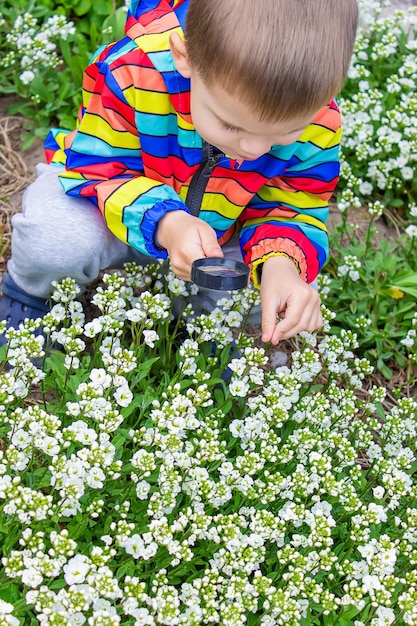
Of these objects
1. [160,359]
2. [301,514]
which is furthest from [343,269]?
[301,514]

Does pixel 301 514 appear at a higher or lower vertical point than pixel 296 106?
lower

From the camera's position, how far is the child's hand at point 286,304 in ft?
10.6

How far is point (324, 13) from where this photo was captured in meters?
2.68

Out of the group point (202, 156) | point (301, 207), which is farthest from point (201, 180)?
point (301, 207)

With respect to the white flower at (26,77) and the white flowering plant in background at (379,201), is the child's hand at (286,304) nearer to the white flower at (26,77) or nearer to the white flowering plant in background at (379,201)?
the white flowering plant in background at (379,201)

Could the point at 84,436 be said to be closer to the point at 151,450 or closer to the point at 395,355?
the point at 151,450

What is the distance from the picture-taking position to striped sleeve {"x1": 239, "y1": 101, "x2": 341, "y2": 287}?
11.9 ft

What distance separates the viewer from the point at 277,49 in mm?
2652

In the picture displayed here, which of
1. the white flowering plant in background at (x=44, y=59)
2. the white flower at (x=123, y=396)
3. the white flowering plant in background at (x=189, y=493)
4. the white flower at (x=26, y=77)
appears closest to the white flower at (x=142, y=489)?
the white flowering plant in background at (x=189, y=493)

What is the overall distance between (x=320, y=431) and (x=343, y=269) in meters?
1.35

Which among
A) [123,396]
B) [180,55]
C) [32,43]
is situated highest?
[180,55]

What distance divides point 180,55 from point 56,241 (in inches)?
40.5

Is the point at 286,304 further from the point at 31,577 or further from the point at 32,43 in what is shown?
the point at 32,43

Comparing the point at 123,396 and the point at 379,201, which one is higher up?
the point at 123,396
